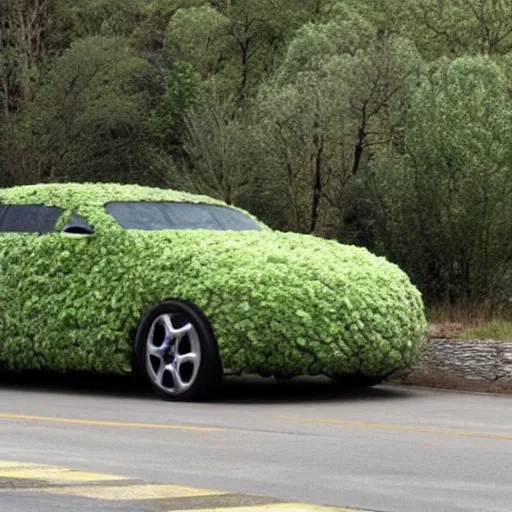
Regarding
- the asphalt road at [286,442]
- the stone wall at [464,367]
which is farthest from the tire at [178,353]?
the stone wall at [464,367]

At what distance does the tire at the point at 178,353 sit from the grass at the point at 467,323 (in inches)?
114

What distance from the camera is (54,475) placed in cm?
800

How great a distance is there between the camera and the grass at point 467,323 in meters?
14.6

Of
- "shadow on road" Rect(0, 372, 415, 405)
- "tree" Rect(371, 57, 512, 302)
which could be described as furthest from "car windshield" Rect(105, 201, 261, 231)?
"tree" Rect(371, 57, 512, 302)

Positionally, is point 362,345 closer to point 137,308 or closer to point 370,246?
point 137,308

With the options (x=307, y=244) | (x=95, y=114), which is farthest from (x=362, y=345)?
(x=95, y=114)

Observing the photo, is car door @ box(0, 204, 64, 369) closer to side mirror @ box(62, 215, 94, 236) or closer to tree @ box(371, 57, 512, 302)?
side mirror @ box(62, 215, 94, 236)

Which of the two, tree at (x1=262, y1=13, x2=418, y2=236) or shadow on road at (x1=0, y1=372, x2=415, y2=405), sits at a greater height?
tree at (x1=262, y1=13, x2=418, y2=236)

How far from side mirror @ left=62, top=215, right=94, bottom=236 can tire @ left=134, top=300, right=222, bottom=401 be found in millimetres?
1130

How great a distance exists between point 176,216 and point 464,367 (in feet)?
9.48

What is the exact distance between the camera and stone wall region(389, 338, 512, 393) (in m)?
13.9

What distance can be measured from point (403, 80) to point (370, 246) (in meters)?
4.28

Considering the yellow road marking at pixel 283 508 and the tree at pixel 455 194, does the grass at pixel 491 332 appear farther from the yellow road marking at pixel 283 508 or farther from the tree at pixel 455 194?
the yellow road marking at pixel 283 508

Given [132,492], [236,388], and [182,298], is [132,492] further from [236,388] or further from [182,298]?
[236,388]
